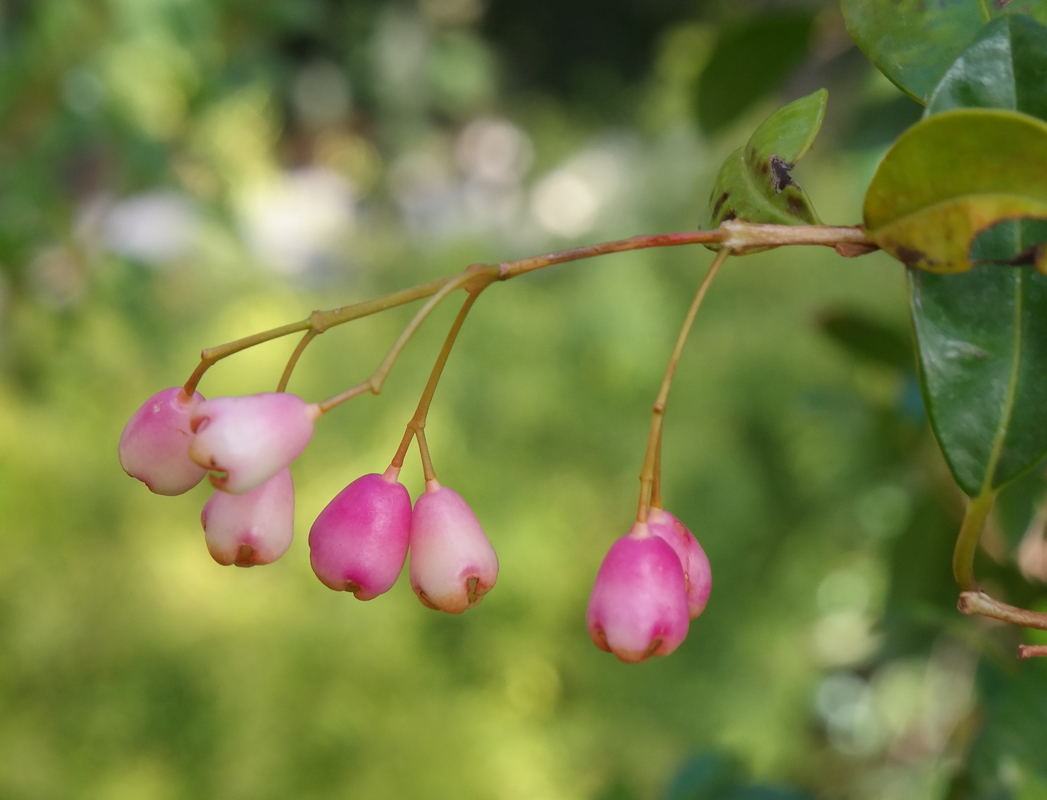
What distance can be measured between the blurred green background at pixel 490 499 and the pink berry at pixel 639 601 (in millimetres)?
336

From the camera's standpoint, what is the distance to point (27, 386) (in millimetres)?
1334

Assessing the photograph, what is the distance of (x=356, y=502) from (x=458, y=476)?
117 cm

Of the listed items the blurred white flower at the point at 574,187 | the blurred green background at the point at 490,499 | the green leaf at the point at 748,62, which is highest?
the blurred white flower at the point at 574,187

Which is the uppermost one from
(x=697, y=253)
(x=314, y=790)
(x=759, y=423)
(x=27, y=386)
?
(x=27, y=386)

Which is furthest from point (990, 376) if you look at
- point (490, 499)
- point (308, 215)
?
point (308, 215)

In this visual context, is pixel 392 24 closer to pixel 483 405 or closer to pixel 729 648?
pixel 483 405

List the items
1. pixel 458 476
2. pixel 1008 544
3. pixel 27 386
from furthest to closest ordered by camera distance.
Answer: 1. pixel 458 476
2. pixel 27 386
3. pixel 1008 544

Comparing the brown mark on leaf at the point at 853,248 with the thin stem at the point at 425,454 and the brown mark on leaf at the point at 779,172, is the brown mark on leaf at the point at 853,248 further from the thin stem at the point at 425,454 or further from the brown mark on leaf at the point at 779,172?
the thin stem at the point at 425,454

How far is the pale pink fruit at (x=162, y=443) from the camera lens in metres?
0.30

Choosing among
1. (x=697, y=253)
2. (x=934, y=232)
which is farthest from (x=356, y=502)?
(x=697, y=253)

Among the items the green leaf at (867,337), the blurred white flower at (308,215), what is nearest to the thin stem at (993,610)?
the green leaf at (867,337)

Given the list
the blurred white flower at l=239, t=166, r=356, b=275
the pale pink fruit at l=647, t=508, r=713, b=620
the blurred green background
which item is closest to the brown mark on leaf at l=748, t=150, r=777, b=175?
the pale pink fruit at l=647, t=508, r=713, b=620

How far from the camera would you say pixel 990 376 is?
0.30 m

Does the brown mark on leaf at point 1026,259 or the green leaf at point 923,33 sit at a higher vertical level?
the green leaf at point 923,33
